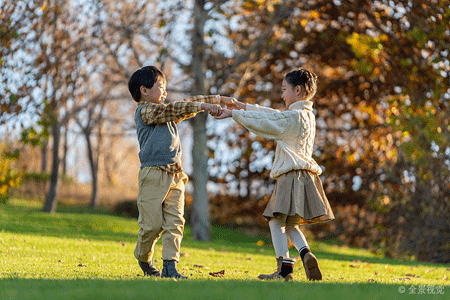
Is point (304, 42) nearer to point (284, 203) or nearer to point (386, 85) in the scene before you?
point (386, 85)

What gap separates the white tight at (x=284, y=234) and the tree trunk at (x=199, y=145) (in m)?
6.94

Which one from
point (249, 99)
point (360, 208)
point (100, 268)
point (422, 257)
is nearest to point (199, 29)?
point (249, 99)

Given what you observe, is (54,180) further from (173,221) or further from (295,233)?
(295,233)

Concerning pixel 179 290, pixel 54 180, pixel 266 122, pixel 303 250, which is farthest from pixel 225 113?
pixel 54 180

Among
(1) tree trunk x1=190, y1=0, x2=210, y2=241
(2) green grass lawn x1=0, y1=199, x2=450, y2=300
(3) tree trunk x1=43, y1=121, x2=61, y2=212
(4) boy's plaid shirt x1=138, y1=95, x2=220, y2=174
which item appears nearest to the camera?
(2) green grass lawn x1=0, y1=199, x2=450, y2=300

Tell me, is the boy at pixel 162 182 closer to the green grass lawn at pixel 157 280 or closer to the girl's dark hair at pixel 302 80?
the green grass lawn at pixel 157 280

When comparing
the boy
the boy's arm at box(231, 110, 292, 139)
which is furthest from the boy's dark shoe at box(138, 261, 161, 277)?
the boy's arm at box(231, 110, 292, 139)

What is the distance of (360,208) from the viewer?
39.9 feet

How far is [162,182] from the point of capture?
427 centimetres

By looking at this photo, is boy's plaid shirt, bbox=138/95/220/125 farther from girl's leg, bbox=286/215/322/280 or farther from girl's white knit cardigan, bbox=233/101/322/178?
girl's leg, bbox=286/215/322/280

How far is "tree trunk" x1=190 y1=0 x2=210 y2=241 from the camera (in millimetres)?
11211

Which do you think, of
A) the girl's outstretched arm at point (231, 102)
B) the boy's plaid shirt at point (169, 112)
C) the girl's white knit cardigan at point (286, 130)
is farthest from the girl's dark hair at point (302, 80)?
the boy's plaid shirt at point (169, 112)

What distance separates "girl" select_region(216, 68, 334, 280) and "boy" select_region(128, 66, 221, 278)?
1.46 ft

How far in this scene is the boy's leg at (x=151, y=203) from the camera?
13.9 ft
